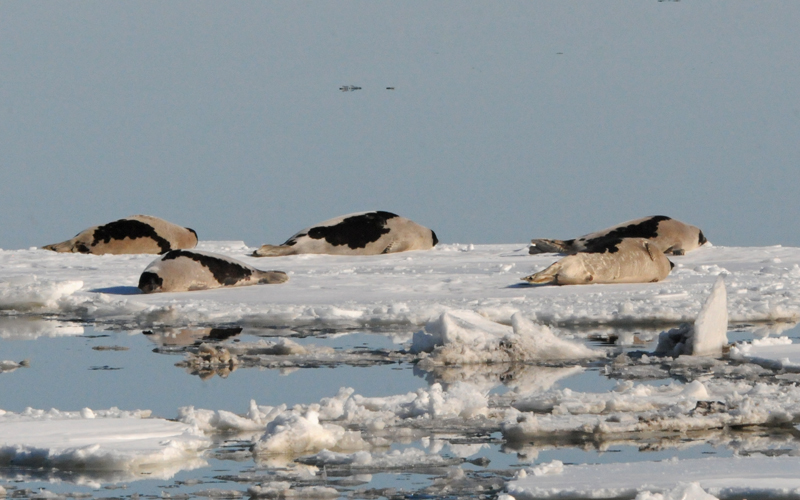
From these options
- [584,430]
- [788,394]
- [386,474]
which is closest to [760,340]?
[788,394]

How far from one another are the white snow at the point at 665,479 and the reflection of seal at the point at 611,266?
7.18 metres

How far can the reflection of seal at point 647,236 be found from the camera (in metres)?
16.5

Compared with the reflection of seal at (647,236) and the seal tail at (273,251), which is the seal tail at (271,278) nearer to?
the seal tail at (273,251)

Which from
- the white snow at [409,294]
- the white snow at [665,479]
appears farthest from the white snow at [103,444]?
the white snow at [409,294]

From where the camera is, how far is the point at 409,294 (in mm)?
11594

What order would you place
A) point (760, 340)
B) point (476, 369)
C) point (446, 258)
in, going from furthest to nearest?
point (446, 258)
point (760, 340)
point (476, 369)

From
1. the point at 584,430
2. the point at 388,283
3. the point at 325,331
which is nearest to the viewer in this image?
the point at 584,430

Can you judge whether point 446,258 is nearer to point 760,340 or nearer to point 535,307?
point 535,307

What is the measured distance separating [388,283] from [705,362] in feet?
17.2

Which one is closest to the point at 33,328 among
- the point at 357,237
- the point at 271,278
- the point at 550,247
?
the point at 271,278

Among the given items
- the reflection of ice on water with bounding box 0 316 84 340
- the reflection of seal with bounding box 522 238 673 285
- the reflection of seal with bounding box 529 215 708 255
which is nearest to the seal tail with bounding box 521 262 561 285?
the reflection of seal with bounding box 522 238 673 285

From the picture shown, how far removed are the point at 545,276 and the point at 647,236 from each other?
502 centimetres

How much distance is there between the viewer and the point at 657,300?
10906 millimetres

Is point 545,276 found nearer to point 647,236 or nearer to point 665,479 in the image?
point 647,236
